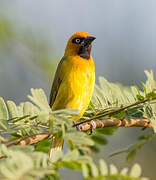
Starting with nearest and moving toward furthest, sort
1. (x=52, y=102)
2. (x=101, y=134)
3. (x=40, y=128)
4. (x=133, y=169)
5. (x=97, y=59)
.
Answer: (x=133, y=169), (x=40, y=128), (x=101, y=134), (x=52, y=102), (x=97, y=59)

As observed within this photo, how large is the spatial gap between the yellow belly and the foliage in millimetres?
471

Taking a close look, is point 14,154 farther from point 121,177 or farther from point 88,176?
point 121,177

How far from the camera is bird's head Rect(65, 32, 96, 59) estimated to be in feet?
11.7

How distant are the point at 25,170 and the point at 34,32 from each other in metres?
2.57

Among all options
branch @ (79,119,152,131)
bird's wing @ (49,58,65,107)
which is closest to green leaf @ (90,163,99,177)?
branch @ (79,119,152,131)

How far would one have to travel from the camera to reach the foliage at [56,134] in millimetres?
878

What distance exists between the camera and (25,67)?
3184 millimetres

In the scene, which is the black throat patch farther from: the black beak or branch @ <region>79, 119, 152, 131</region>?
branch @ <region>79, 119, 152, 131</region>

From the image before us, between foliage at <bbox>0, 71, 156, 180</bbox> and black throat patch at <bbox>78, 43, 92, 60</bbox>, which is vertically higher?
black throat patch at <bbox>78, 43, 92, 60</bbox>

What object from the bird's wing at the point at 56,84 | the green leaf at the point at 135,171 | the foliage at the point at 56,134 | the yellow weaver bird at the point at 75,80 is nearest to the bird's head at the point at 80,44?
the yellow weaver bird at the point at 75,80

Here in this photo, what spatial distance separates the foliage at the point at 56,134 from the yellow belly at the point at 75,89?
0.47 metres

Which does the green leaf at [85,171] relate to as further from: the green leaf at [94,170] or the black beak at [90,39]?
the black beak at [90,39]

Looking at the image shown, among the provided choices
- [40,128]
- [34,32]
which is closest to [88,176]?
[40,128]

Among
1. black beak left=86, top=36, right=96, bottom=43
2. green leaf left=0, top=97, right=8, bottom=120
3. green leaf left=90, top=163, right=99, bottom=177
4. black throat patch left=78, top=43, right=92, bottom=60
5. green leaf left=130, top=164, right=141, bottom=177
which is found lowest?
green leaf left=130, top=164, right=141, bottom=177
